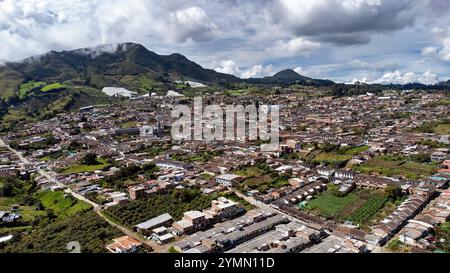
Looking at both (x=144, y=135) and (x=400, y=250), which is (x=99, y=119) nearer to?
(x=144, y=135)

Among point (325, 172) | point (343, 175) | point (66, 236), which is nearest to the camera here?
point (66, 236)

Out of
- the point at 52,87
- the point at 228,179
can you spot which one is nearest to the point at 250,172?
the point at 228,179

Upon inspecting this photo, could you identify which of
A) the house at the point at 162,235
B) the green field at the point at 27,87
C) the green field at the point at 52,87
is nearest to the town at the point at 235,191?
the house at the point at 162,235

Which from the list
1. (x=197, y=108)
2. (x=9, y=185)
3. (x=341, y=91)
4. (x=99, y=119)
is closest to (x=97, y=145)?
(x=9, y=185)

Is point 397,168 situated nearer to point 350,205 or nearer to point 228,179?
point 350,205

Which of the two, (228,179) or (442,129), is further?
(442,129)

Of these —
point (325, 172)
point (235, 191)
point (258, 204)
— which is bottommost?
point (258, 204)

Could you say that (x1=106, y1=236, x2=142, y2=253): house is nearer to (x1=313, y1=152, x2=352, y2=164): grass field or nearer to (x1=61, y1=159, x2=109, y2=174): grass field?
(x1=61, y1=159, x2=109, y2=174): grass field

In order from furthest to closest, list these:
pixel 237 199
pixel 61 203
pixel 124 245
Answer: pixel 61 203 → pixel 237 199 → pixel 124 245
